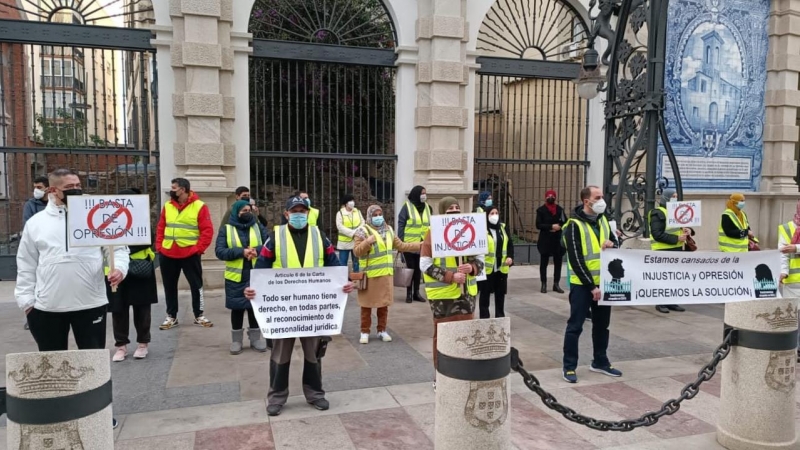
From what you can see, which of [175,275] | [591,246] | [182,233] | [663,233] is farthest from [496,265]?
[175,275]

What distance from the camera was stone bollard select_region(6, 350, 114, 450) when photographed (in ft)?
8.62

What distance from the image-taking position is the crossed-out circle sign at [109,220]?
13.8ft

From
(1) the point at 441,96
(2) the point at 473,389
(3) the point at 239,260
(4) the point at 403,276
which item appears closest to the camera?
(2) the point at 473,389

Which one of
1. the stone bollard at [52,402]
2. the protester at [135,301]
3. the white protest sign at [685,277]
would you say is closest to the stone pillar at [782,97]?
the white protest sign at [685,277]

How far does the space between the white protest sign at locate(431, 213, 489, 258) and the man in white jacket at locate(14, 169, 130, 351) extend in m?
2.64

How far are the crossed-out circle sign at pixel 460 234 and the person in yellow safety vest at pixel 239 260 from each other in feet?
7.44

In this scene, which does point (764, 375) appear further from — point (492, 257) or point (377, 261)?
point (377, 261)

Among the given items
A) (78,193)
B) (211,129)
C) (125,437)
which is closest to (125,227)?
(78,193)

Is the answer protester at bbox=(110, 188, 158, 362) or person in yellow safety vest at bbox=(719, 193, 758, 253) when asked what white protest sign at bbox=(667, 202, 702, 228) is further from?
protester at bbox=(110, 188, 158, 362)

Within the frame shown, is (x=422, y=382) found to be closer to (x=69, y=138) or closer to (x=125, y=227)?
(x=125, y=227)

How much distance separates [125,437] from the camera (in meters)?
4.16

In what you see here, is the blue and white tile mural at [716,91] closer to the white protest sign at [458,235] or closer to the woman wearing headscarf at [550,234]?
the woman wearing headscarf at [550,234]

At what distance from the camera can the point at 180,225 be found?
7082 millimetres

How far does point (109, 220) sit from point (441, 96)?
7.78 meters
